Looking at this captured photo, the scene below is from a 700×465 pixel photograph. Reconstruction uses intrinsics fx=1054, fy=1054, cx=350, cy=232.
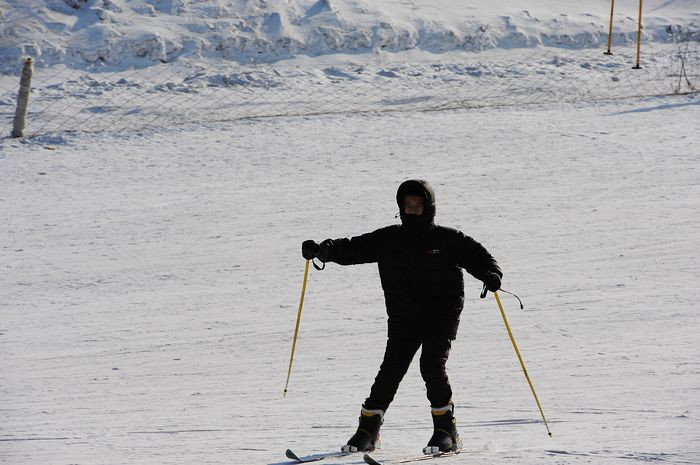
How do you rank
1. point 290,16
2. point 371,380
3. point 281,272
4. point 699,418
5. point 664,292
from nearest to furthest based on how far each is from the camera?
point 699,418 → point 371,380 → point 664,292 → point 281,272 → point 290,16

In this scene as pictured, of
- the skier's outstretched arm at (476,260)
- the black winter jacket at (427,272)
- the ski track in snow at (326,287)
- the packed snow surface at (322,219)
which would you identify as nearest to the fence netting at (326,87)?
the packed snow surface at (322,219)

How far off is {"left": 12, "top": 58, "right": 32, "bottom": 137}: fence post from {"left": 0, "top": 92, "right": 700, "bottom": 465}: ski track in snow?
470 mm

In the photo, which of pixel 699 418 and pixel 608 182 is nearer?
pixel 699 418

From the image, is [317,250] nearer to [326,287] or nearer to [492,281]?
[492,281]

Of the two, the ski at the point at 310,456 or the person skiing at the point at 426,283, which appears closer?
the ski at the point at 310,456

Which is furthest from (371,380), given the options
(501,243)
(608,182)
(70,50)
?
(70,50)

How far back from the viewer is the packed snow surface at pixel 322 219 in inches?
252

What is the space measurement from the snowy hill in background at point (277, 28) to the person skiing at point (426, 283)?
43.3 feet

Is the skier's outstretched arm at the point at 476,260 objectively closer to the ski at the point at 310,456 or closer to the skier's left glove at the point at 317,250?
the skier's left glove at the point at 317,250

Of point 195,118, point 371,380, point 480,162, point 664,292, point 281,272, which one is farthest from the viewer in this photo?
point 195,118

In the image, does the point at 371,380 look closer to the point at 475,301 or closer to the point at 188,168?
the point at 475,301

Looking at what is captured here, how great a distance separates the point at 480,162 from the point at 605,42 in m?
7.59

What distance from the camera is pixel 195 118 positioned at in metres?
15.7

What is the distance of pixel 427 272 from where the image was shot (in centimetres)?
527
